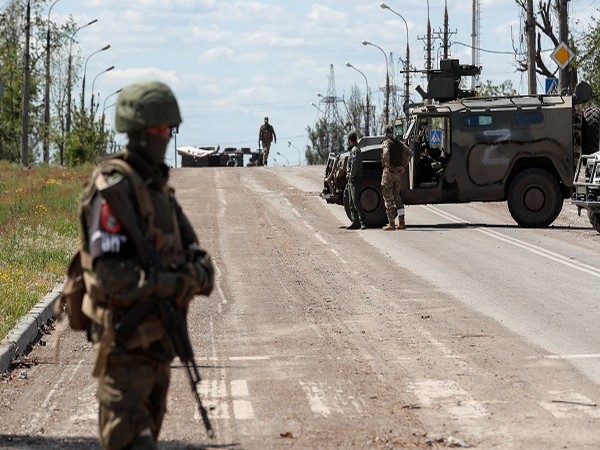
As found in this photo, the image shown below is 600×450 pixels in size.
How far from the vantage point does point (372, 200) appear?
86.8 feet

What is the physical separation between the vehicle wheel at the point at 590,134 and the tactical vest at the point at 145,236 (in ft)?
69.5

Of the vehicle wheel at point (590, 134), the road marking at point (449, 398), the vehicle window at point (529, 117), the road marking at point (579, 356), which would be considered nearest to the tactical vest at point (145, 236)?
the road marking at point (449, 398)

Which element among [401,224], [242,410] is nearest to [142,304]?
[242,410]

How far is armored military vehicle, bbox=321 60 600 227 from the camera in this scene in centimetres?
2622

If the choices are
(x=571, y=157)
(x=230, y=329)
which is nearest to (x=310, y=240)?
(x=571, y=157)

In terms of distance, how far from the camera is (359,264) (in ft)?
64.8

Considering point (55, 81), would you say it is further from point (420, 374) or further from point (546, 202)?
point (420, 374)

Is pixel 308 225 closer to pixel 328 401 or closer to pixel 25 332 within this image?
pixel 25 332

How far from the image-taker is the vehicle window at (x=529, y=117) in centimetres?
2616

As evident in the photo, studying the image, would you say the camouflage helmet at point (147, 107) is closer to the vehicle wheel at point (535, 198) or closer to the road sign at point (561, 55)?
the vehicle wheel at point (535, 198)

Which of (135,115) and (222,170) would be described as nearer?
(135,115)

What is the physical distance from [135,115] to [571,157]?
2117 centimetres

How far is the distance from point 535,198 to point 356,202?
3.31 metres

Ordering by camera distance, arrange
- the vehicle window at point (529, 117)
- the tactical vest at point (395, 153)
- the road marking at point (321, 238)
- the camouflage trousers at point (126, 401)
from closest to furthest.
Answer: the camouflage trousers at point (126, 401), the road marking at point (321, 238), the tactical vest at point (395, 153), the vehicle window at point (529, 117)
